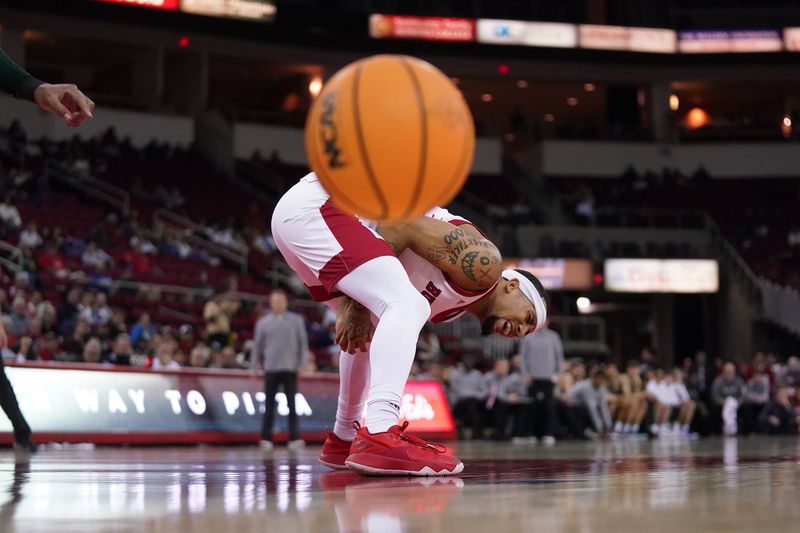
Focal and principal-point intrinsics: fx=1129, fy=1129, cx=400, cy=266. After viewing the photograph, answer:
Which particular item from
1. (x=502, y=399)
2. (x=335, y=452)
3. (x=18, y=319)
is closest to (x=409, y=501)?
(x=335, y=452)

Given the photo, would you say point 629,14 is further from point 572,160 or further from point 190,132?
point 190,132

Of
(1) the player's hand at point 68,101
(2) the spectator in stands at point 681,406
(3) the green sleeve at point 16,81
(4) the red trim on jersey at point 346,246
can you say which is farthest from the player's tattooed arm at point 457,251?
(2) the spectator in stands at point 681,406

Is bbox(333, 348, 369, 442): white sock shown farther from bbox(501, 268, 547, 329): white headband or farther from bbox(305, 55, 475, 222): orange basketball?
bbox(305, 55, 475, 222): orange basketball

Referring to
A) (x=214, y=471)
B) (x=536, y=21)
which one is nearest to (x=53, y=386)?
(x=214, y=471)

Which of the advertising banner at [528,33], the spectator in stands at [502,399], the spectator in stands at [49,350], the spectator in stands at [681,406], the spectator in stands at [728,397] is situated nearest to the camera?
the spectator in stands at [49,350]

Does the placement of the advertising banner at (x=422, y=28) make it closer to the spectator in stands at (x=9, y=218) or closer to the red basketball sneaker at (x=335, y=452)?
the spectator in stands at (x=9, y=218)

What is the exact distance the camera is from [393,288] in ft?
14.8

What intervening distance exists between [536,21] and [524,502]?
3248cm

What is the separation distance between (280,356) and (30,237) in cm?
Result: 853

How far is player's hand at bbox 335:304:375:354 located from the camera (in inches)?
186

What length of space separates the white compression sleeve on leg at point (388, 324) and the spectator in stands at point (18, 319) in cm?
1079

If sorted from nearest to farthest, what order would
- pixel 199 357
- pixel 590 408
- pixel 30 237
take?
pixel 199 357 → pixel 590 408 → pixel 30 237

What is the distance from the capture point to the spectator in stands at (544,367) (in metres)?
15.6

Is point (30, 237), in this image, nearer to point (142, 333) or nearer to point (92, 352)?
point (142, 333)
